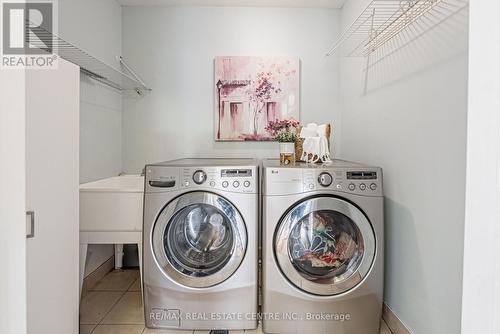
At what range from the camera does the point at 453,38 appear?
1.39 m

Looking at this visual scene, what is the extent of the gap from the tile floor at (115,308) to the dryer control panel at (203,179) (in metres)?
0.83

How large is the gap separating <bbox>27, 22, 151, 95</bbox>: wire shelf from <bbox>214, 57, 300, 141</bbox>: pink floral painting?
0.70 meters

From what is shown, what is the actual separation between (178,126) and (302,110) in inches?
44.2

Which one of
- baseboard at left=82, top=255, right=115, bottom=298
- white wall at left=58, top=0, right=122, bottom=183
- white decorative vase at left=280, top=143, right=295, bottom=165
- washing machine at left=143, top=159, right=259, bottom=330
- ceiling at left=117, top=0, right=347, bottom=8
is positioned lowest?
baseboard at left=82, top=255, right=115, bottom=298

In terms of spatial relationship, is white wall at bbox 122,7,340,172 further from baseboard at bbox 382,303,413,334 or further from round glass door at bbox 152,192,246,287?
baseboard at bbox 382,303,413,334

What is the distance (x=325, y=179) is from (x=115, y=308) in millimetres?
1585

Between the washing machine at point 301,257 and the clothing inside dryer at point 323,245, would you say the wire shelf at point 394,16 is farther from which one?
the clothing inside dryer at point 323,245

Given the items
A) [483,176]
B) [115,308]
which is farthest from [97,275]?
[483,176]

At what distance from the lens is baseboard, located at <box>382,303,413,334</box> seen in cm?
180

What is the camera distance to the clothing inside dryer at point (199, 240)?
1.88 m

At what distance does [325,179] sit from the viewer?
5.95 feet

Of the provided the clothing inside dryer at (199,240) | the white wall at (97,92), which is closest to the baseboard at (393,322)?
the clothing inside dryer at (199,240)

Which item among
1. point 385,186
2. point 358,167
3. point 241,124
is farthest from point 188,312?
point 241,124

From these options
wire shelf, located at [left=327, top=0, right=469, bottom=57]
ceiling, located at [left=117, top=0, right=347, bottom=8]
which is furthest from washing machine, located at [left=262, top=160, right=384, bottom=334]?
ceiling, located at [left=117, top=0, right=347, bottom=8]
